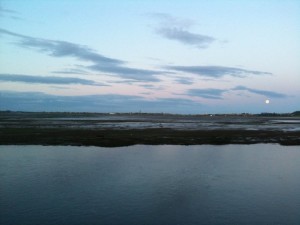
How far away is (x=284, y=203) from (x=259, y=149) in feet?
50.3

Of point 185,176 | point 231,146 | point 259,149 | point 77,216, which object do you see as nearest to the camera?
point 77,216

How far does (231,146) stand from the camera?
96.9 ft

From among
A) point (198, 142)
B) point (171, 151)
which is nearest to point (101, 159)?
point (171, 151)

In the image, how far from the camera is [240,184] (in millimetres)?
15688

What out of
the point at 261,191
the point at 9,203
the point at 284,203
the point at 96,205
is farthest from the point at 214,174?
the point at 9,203

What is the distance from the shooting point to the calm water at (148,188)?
11.3m

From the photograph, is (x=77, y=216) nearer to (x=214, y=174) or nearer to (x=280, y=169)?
(x=214, y=174)

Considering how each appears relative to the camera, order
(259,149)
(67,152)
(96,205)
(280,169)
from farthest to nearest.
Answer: (259,149)
(67,152)
(280,169)
(96,205)

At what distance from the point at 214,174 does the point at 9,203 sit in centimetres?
1012

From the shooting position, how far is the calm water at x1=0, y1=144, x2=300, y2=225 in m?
11.3

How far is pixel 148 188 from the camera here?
48.0 ft

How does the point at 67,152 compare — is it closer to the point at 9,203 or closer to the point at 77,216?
the point at 9,203

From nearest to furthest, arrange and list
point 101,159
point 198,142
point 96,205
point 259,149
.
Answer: point 96,205, point 101,159, point 259,149, point 198,142

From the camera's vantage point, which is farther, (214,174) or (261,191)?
(214,174)
